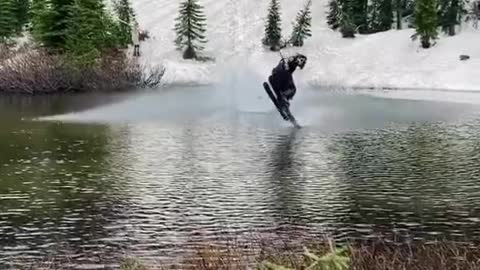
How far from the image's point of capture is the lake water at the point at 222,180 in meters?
13.0

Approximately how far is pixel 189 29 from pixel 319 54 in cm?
826

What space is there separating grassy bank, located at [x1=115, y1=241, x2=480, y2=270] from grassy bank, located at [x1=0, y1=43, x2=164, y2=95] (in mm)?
33969

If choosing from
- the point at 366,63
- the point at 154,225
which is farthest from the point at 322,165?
the point at 366,63

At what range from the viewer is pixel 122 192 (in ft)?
52.8

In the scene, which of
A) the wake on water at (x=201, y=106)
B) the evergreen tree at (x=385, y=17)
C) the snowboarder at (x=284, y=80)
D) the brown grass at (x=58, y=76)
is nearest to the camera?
the snowboarder at (x=284, y=80)

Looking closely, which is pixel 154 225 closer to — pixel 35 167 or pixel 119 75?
pixel 35 167

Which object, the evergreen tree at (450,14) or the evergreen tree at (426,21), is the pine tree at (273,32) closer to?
the evergreen tree at (426,21)

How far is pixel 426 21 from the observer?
4888cm

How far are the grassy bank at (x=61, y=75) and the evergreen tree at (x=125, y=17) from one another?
304 inches

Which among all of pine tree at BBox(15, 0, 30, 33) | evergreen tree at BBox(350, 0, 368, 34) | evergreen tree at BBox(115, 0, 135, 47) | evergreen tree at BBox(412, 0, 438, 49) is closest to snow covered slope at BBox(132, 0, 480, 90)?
evergreen tree at BBox(412, 0, 438, 49)

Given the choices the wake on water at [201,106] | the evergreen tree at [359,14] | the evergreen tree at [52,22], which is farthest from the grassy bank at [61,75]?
the evergreen tree at [359,14]

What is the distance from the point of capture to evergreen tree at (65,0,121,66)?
148 feet

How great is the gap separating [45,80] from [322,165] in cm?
2809

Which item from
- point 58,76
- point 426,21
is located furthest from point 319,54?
point 58,76
